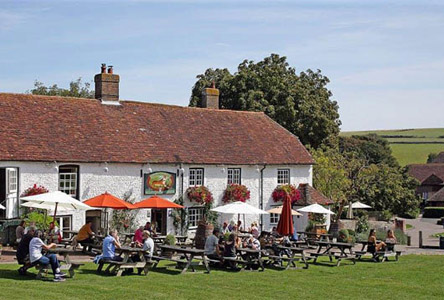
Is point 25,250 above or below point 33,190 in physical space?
below

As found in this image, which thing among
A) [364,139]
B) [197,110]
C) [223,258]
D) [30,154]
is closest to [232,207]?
[223,258]

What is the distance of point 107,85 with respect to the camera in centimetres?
3800

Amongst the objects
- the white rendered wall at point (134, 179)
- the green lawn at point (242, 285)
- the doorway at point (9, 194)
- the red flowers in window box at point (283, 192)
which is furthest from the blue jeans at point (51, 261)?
Result: the red flowers in window box at point (283, 192)

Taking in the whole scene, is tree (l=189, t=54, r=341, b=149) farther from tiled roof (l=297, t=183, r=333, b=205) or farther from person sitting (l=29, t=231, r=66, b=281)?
person sitting (l=29, t=231, r=66, b=281)

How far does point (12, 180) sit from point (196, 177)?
34.5 feet

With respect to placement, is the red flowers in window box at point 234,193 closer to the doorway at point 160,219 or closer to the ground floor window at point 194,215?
the ground floor window at point 194,215

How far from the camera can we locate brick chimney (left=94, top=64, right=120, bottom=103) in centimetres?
3759

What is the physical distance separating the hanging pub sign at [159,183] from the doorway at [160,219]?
1152 millimetres

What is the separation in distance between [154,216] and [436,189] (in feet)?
226

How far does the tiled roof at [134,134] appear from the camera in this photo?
32.4 metres

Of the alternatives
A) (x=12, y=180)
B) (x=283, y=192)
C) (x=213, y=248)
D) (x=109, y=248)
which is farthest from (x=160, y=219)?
(x=109, y=248)

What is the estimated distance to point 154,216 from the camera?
35.8 meters

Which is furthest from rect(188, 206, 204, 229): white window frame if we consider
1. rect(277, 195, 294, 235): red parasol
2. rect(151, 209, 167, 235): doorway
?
rect(277, 195, 294, 235): red parasol

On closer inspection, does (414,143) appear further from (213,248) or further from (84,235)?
(213,248)
